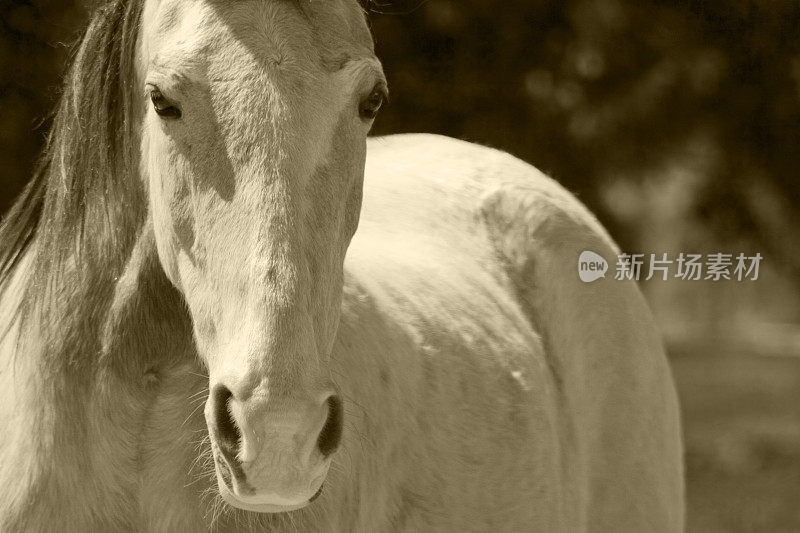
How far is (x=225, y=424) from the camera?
2.14m

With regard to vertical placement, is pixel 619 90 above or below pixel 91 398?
above

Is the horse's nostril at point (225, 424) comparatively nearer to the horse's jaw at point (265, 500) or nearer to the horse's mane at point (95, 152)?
the horse's jaw at point (265, 500)

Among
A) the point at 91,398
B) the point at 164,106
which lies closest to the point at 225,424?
the point at 91,398

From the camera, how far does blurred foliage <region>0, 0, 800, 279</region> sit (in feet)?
Result: 23.1

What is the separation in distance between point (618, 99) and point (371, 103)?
5.39 m

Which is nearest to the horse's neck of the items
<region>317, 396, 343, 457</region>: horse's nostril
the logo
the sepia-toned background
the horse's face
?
the horse's face

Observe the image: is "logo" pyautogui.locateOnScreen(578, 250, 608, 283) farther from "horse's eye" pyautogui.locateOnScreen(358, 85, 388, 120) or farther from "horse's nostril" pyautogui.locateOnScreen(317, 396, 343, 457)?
"horse's nostril" pyautogui.locateOnScreen(317, 396, 343, 457)

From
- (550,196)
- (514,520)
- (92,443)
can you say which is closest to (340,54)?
(92,443)

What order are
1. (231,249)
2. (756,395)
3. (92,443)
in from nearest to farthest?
1. (231,249)
2. (92,443)
3. (756,395)

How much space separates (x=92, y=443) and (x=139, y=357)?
8.0 inches

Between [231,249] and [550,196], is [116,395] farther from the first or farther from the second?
[550,196]

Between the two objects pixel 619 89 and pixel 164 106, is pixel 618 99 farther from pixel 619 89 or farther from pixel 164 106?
pixel 164 106

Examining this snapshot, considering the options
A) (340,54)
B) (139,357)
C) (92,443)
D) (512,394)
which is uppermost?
(340,54)

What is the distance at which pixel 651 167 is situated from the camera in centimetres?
786
